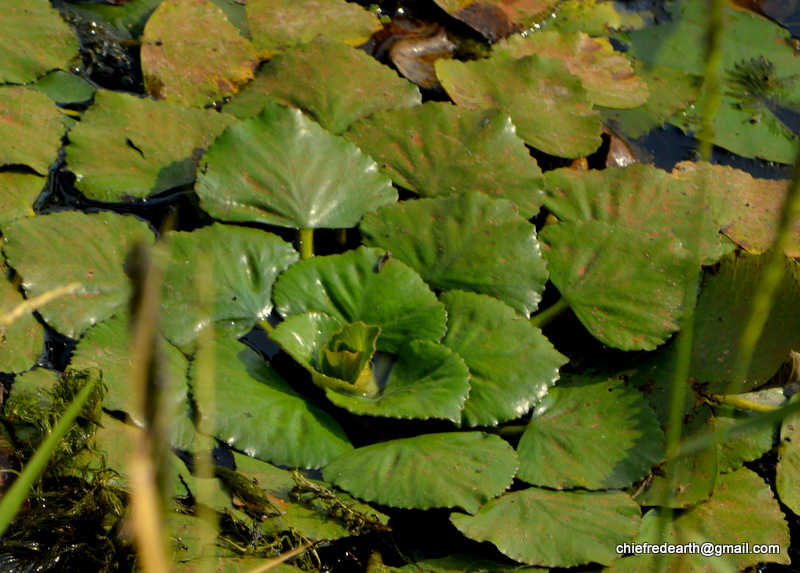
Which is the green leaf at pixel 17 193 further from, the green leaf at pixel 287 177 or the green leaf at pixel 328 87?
the green leaf at pixel 328 87

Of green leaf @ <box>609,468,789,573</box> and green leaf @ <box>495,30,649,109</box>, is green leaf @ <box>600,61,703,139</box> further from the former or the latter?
green leaf @ <box>609,468,789,573</box>

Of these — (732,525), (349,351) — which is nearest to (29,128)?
(349,351)

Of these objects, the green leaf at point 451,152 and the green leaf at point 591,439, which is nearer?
the green leaf at point 591,439

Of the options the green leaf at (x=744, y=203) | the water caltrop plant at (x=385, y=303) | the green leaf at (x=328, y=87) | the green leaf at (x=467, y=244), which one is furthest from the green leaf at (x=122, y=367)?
the green leaf at (x=744, y=203)

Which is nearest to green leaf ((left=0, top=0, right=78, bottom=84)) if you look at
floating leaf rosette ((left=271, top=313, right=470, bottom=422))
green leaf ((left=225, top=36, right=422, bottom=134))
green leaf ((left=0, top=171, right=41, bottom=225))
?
green leaf ((left=0, top=171, right=41, bottom=225))

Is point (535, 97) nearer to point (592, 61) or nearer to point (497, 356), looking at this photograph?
point (592, 61)

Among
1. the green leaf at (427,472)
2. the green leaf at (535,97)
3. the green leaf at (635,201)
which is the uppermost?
the green leaf at (535,97)
